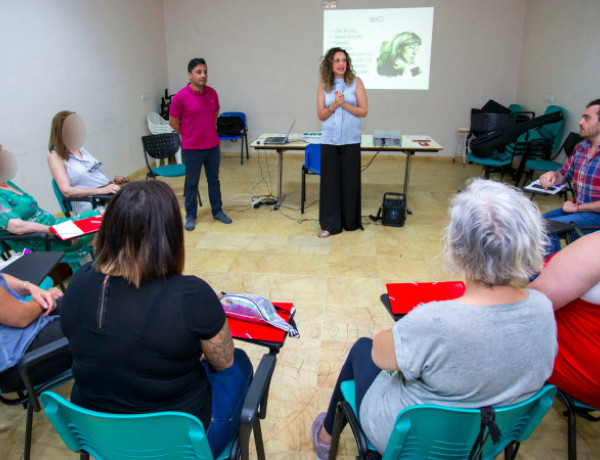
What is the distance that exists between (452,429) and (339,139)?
270 cm

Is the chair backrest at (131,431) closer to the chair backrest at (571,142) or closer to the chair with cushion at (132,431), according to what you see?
the chair with cushion at (132,431)

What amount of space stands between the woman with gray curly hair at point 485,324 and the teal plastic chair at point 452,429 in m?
0.04

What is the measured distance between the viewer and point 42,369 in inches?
57.5

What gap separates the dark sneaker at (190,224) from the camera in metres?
3.85

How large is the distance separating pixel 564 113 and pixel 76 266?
206 inches

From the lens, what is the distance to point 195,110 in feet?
11.7

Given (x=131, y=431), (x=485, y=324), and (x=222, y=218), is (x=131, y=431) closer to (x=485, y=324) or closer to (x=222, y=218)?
(x=485, y=324)

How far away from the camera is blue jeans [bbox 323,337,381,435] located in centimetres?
132

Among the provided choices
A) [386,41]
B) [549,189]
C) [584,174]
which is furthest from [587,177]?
[386,41]

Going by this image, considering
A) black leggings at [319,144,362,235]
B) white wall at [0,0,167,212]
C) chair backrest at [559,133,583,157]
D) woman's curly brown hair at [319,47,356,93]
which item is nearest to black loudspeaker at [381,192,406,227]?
black leggings at [319,144,362,235]

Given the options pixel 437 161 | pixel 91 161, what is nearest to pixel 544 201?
pixel 437 161

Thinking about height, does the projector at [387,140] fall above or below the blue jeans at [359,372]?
above

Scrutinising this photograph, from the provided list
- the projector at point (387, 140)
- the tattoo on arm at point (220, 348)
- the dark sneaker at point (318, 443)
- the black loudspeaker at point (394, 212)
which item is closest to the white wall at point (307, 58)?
the projector at point (387, 140)

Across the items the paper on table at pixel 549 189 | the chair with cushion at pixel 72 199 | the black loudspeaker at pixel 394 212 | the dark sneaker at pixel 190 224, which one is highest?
the paper on table at pixel 549 189
